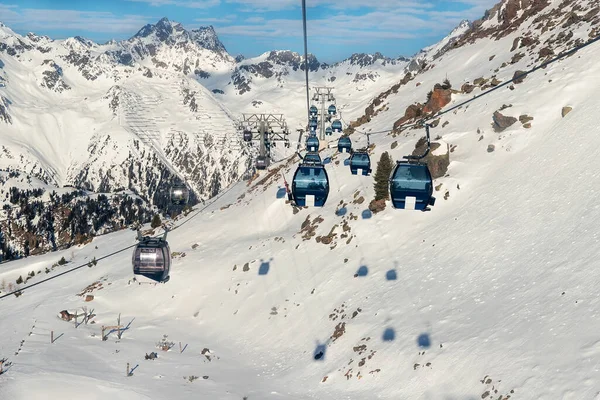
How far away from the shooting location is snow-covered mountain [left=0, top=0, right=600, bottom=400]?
24.2 m

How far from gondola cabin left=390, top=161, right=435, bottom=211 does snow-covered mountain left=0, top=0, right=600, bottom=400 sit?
25.0 feet

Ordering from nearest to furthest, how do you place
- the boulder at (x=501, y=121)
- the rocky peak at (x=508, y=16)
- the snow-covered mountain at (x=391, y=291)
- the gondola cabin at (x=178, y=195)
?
the snow-covered mountain at (x=391, y=291)
the gondola cabin at (x=178, y=195)
the boulder at (x=501, y=121)
the rocky peak at (x=508, y=16)

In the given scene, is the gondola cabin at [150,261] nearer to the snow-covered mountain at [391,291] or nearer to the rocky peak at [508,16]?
the snow-covered mountain at [391,291]

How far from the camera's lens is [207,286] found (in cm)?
4744

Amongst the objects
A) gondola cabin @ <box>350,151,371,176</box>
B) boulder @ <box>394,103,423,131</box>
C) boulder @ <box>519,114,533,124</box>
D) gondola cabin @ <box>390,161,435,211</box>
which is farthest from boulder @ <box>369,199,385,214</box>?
gondola cabin @ <box>390,161,435,211</box>

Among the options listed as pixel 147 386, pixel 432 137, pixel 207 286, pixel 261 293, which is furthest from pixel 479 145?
pixel 147 386

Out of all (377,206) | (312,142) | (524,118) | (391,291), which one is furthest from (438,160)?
(391,291)

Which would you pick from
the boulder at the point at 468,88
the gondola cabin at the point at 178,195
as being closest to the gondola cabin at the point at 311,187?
the gondola cabin at the point at 178,195

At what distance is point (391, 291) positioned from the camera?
1315 inches

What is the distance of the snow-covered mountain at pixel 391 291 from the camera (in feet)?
79.4

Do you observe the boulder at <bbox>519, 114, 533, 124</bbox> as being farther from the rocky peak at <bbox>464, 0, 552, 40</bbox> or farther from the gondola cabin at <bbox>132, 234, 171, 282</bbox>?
the rocky peak at <bbox>464, 0, 552, 40</bbox>

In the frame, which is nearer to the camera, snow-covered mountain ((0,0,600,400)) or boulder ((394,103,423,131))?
snow-covered mountain ((0,0,600,400))

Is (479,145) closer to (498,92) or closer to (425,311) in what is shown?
(498,92)

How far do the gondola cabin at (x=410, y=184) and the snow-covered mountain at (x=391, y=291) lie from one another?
7.62 m
